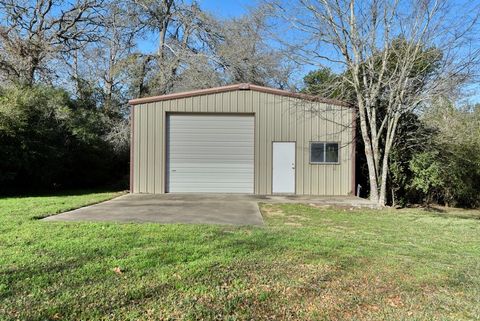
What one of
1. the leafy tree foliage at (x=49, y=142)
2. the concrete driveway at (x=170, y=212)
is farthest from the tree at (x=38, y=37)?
the concrete driveway at (x=170, y=212)

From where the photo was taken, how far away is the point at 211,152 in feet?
45.2

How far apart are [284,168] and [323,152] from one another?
1.56 metres

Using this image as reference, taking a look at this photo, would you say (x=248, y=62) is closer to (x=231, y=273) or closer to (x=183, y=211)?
(x=183, y=211)

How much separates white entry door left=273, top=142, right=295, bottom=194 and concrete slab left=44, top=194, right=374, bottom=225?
1.45 m

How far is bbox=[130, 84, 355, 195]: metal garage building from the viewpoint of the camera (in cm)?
1340

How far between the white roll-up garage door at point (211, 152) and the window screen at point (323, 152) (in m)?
2.27

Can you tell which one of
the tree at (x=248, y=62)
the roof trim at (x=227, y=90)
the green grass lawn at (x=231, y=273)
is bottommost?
the green grass lawn at (x=231, y=273)

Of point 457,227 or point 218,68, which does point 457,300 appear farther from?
point 218,68

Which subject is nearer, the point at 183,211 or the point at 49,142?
A: the point at 183,211

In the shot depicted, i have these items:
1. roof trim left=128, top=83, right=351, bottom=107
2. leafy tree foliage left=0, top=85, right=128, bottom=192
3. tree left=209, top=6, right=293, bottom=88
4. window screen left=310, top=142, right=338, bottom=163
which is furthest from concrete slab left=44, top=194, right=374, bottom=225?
tree left=209, top=6, right=293, bottom=88

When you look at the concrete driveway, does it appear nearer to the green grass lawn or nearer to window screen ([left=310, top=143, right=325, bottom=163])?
the green grass lawn

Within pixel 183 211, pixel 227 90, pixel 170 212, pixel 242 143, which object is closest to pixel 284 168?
pixel 242 143

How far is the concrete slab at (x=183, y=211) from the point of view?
763 cm

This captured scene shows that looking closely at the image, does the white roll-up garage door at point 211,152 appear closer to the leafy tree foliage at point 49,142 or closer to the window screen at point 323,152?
the window screen at point 323,152
